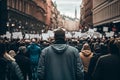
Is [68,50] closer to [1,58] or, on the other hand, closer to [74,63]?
[74,63]

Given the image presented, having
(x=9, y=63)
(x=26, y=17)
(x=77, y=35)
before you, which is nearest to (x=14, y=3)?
(x=26, y=17)

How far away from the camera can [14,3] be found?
64.4 meters

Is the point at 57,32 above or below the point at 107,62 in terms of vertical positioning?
above

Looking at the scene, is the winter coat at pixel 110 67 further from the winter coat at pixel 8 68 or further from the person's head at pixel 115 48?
the winter coat at pixel 8 68

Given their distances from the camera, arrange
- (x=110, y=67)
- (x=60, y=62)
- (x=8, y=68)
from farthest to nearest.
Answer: (x=8, y=68) → (x=60, y=62) → (x=110, y=67)

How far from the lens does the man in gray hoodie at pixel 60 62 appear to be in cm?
778

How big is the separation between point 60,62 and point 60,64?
0.11 feet

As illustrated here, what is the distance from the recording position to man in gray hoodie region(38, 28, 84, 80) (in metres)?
7.78

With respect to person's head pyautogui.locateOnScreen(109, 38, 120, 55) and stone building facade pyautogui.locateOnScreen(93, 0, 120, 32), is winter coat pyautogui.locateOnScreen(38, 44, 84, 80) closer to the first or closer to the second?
person's head pyautogui.locateOnScreen(109, 38, 120, 55)

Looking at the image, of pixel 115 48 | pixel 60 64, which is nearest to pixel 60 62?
pixel 60 64

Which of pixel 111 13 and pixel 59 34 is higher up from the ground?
pixel 111 13

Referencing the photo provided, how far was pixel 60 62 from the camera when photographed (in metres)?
7.83

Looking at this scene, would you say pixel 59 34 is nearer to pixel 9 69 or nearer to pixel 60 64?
pixel 60 64

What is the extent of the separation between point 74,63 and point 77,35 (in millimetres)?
39149
